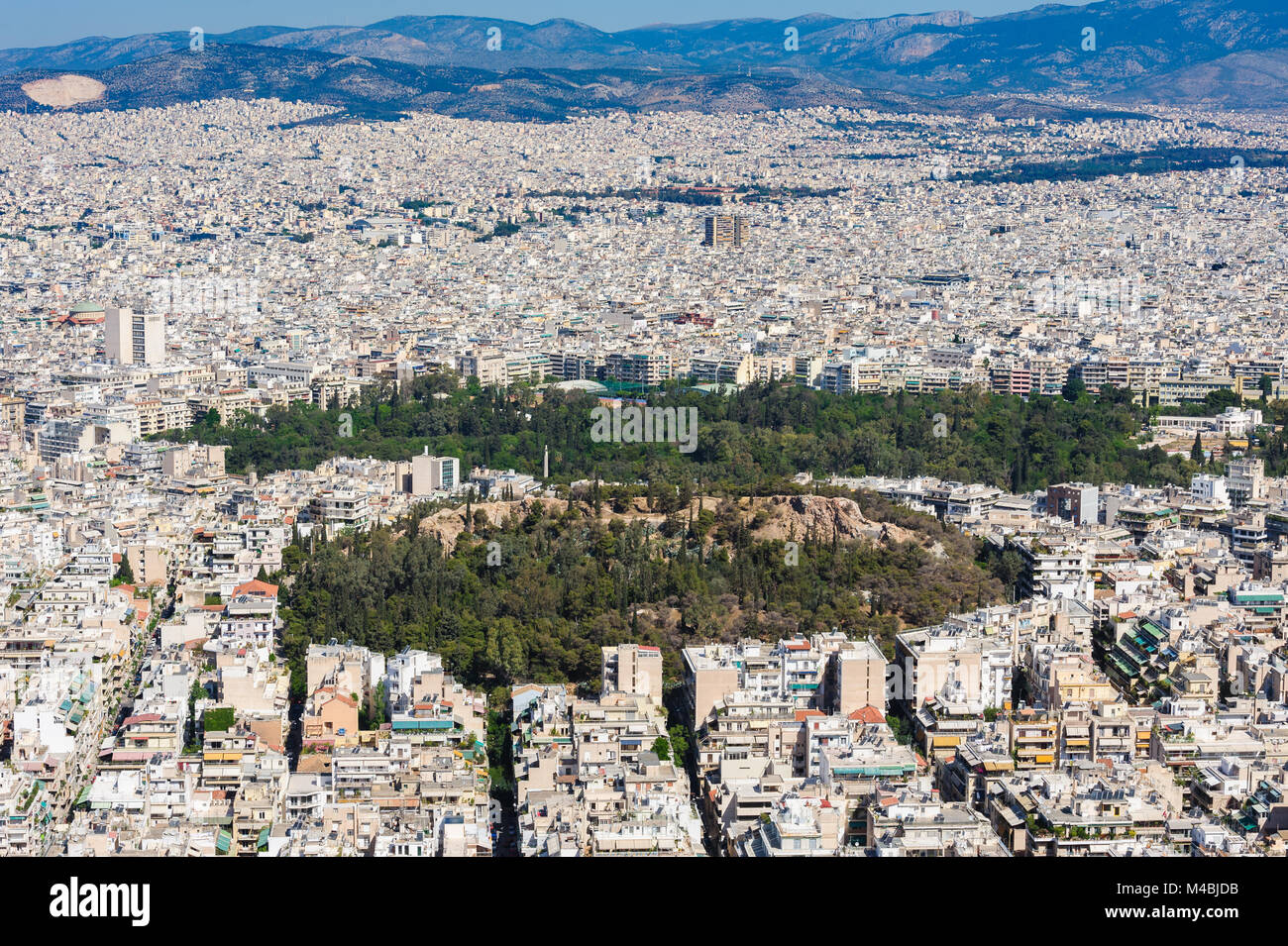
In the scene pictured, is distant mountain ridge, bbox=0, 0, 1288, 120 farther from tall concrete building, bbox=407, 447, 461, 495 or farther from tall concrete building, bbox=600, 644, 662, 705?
tall concrete building, bbox=600, 644, 662, 705

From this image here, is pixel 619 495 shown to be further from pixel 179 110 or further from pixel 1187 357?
pixel 179 110

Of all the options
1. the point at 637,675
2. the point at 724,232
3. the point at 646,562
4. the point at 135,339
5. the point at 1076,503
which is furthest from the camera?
the point at 724,232

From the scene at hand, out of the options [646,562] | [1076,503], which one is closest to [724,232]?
[1076,503]

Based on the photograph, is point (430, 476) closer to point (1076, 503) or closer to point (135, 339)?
point (1076, 503)

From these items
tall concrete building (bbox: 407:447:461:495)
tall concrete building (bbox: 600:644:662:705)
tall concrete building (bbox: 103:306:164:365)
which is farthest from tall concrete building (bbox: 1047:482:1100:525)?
tall concrete building (bbox: 103:306:164:365)

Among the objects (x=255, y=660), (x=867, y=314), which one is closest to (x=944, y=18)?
(x=867, y=314)
